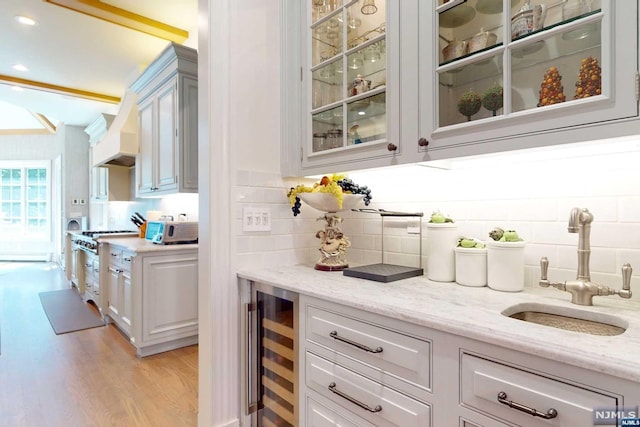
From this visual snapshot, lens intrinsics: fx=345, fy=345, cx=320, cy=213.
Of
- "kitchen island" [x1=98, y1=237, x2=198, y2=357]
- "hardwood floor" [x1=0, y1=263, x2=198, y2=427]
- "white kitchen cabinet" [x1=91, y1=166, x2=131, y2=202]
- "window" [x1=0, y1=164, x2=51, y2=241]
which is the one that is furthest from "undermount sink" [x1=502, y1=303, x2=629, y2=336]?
"window" [x1=0, y1=164, x2=51, y2=241]

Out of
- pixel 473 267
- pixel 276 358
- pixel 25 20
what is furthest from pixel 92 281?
pixel 473 267

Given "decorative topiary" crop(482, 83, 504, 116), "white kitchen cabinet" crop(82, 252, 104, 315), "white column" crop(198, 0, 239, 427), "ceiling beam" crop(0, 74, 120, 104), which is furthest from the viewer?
"ceiling beam" crop(0, 74, 120, 104)

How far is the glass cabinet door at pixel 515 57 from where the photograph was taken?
3.10 ft

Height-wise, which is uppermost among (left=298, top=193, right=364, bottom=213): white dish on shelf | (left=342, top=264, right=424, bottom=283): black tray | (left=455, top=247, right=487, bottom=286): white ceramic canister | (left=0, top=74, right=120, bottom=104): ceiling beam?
(left=0, top=74, right=120, bottom=104): ceiling beam

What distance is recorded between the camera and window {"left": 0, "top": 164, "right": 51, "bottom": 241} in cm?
779

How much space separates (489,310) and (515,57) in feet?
2.58

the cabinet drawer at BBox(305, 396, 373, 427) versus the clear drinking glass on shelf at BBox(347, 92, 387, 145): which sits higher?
the clear drinking glass on shelf at BBox(347, 92, 387, 145)

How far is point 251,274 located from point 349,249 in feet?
2.10

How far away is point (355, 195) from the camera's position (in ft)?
5.43

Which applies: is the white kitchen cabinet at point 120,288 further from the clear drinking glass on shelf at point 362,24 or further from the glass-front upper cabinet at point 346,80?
the clear drinking glass on shelf at point 362,24

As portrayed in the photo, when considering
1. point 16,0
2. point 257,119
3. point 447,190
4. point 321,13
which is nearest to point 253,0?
point 321,13

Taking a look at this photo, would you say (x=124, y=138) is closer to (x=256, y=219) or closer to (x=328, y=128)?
(x=256, y=219)

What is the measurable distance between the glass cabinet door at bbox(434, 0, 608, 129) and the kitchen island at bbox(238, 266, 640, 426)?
23.7 inches
